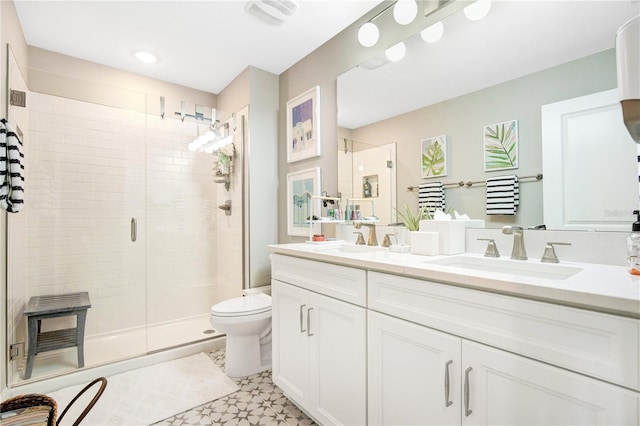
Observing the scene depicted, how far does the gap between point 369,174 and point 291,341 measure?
115 centimetres

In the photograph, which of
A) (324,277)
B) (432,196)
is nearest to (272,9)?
(432,196)

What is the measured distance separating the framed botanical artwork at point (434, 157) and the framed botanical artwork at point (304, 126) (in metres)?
0.93

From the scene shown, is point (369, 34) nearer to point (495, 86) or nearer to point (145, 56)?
point (495, 86)

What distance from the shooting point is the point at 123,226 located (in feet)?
8.79

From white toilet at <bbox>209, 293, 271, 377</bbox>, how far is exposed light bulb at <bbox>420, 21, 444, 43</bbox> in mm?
2004

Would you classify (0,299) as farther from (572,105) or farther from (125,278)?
(572,105)

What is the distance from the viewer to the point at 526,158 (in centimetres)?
132

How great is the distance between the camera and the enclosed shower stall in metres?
2.28

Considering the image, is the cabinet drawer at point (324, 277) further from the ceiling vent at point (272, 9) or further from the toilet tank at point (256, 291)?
the ceiling vent at point (272, 9)

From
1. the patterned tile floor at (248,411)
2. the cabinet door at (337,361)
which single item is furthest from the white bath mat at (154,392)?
the cabinet door at (337,361)

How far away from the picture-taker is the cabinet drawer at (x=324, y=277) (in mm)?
1298

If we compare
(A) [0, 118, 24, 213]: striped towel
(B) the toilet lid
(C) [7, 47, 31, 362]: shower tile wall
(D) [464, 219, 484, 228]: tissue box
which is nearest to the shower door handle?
(C) [7, 47, 31, 362]: shower tile wall

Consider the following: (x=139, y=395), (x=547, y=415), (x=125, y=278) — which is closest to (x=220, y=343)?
(x=139, y=395)

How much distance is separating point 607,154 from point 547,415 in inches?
36.2
